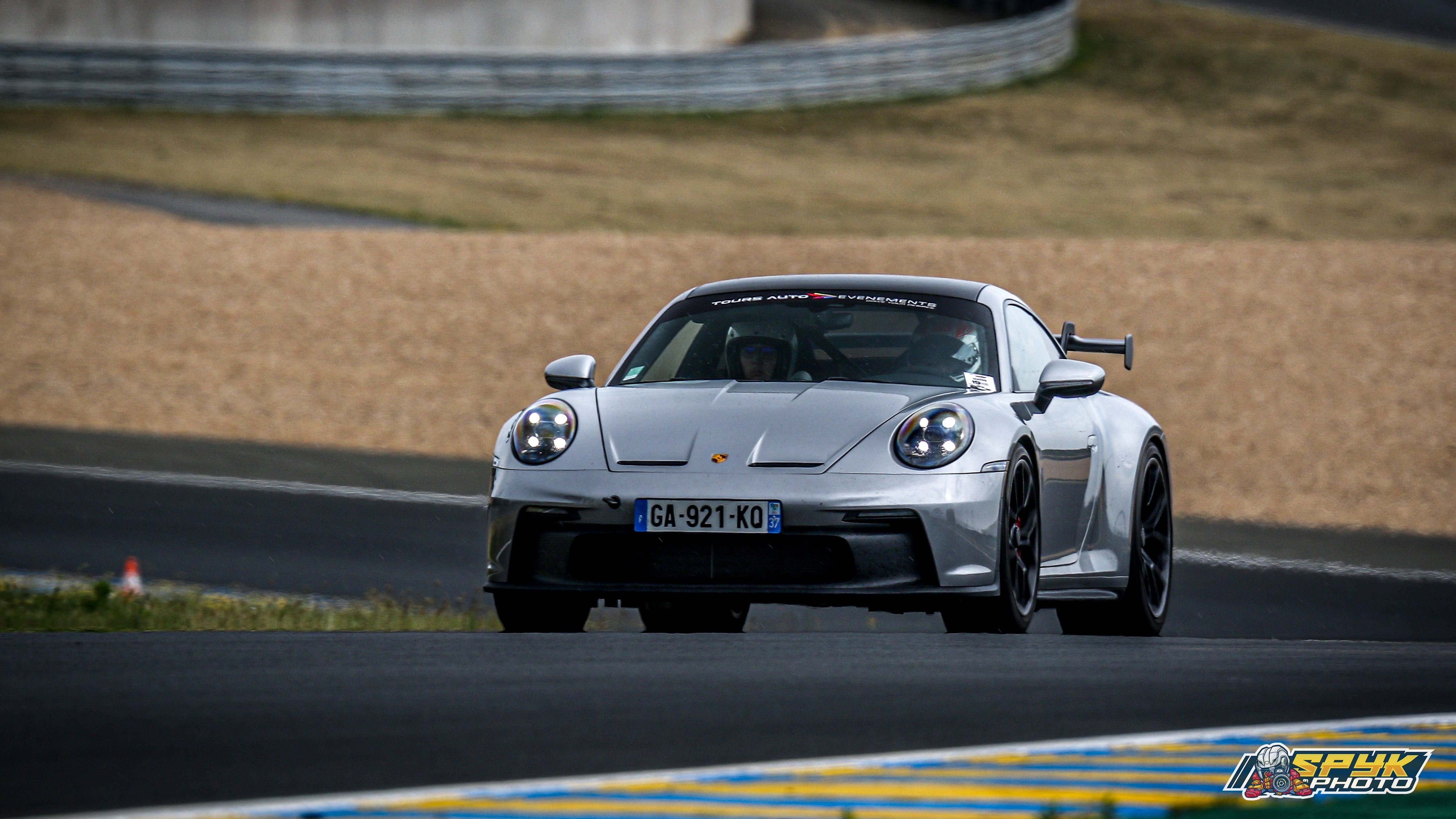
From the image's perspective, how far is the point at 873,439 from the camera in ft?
22.0

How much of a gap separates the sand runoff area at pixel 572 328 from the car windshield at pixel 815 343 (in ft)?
20.9

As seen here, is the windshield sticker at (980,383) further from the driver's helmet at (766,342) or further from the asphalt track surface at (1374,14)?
the asphalt track surface at (1374,14)

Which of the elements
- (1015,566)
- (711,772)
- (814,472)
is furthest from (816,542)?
(711,772)

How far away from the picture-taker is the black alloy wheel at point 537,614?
7.01 metres

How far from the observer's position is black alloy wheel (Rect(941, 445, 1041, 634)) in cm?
672

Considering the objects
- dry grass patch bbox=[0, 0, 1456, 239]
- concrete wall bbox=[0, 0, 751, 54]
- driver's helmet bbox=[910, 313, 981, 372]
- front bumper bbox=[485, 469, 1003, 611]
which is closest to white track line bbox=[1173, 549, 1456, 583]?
driver's helmet bbox=[910, 313, 981, 372]

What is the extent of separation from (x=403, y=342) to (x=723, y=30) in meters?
18.1

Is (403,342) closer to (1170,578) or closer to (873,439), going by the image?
(1170,578)

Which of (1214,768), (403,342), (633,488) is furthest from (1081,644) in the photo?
(403,342)

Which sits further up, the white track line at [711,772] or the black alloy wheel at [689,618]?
the white track line at [711,772]

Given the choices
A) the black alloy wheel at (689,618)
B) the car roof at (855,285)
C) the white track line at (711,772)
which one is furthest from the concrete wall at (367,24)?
the white track line at (711,772)

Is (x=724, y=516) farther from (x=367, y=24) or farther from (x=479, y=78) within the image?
(x=367, y=24)

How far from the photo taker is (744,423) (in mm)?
6801

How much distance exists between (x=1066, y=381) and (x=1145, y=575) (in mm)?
1313
